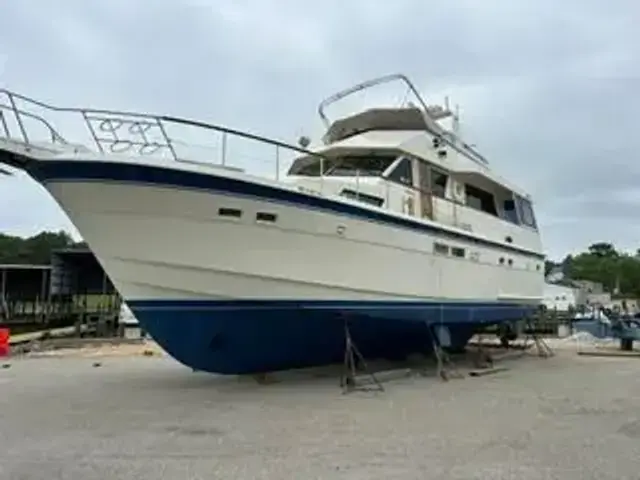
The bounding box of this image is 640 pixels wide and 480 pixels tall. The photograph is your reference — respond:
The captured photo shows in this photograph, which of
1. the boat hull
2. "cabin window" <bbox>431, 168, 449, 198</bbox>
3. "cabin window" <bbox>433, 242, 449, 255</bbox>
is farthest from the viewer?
"cabin window" <bbox>431, 168, 449, 198</bbox>

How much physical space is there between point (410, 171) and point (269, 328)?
4.10 metres

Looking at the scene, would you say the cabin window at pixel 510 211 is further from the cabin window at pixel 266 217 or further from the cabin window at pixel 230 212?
the cabin window at pixel 230 212

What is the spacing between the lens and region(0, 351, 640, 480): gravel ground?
568 cm

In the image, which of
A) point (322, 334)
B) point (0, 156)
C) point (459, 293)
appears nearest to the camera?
point (0, 156)

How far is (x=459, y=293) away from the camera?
44.0ft

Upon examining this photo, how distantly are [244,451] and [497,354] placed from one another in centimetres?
1250

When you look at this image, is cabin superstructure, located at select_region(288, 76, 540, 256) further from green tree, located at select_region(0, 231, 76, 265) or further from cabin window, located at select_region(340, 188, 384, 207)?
green tree, located at select_region(0, 231, 76, 265)

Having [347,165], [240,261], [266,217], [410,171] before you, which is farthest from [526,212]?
[240,261]

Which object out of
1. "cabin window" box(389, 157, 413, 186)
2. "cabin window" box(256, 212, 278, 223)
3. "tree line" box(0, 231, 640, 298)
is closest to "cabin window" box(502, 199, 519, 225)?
"cabin window" box(389, 157, 413, 186)

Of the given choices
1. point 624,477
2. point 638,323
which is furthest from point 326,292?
point 638,323

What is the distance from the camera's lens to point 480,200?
51.4 ft

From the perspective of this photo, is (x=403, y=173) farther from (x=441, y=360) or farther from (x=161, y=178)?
(x=161, y=178)

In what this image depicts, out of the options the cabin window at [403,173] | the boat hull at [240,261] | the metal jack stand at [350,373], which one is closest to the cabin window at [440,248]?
the boat hull at [240,261]

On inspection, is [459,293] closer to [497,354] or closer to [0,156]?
[497,354]
